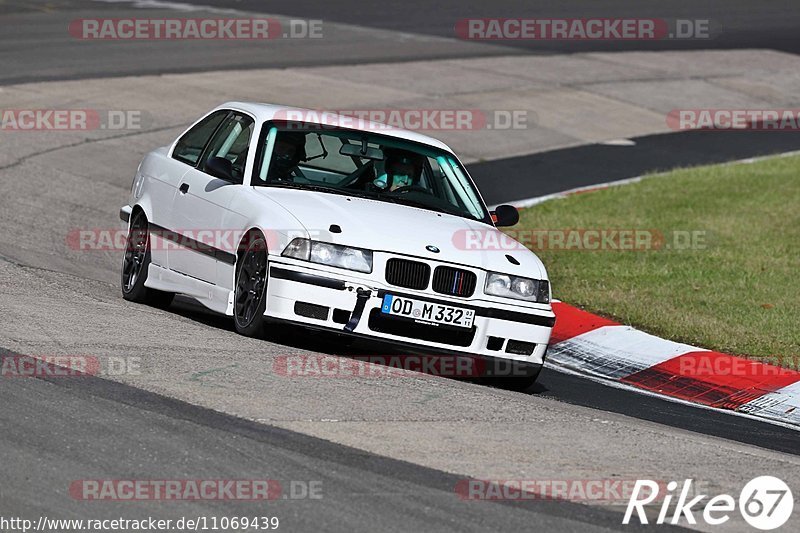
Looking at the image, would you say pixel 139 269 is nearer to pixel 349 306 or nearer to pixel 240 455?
pixel 349 306

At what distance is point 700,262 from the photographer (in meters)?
13.4

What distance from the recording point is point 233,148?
988 cm

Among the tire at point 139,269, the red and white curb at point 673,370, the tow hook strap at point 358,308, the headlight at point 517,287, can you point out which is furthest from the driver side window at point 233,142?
the red and white curb at point 673,370

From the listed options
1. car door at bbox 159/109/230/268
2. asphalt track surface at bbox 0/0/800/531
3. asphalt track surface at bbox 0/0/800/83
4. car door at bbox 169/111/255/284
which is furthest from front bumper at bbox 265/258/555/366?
asphalt track surface at bbox 0/0/800/83

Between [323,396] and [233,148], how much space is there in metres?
3.09

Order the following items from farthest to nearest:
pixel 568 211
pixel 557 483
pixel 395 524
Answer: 1. pixel 568 211
2. pixel 557 483
3. pixel 395 524

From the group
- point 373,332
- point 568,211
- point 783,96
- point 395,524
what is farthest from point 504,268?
point 783,96

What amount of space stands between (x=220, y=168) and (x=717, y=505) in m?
4.38

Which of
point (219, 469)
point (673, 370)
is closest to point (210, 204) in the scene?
point (673, 370)

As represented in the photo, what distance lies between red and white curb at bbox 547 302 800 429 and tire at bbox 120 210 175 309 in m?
2.86

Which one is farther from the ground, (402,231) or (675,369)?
(402,231)

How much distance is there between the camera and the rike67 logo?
5.95 meters

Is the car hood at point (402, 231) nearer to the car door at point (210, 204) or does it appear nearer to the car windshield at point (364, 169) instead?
the car windshield at point (364, 169)

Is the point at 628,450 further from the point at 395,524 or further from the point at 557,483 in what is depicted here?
the point at 395,524
